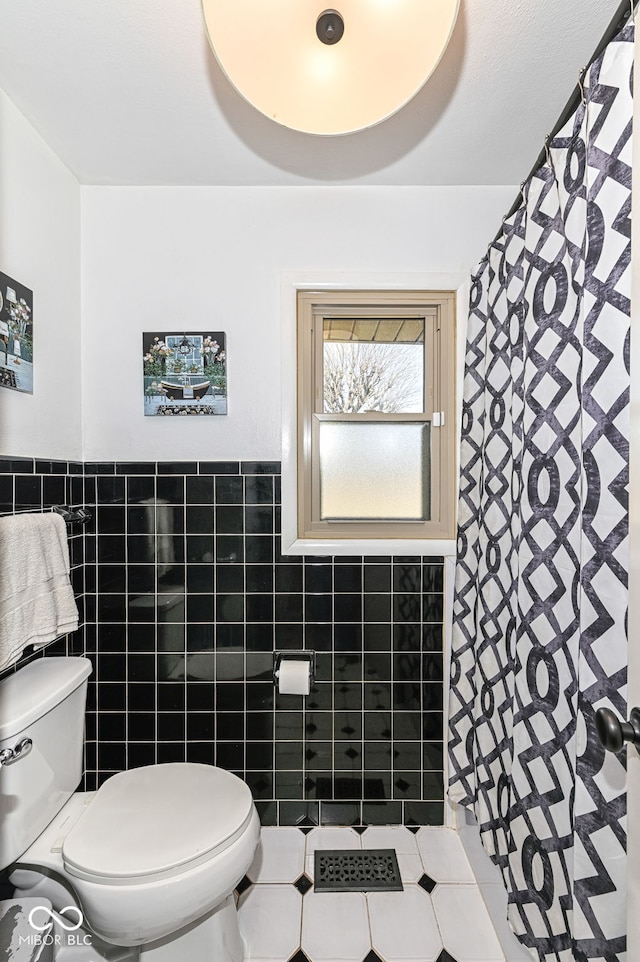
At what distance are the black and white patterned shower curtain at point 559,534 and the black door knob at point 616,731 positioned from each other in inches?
7.1

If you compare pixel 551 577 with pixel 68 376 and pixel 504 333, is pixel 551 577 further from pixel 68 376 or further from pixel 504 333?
pixel 68 376

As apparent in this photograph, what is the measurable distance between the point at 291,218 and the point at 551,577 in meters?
1.54

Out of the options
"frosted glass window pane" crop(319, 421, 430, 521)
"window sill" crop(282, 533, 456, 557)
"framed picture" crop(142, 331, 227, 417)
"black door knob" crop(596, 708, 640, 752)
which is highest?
"framed picture" crop(142, 331, 227, 417)

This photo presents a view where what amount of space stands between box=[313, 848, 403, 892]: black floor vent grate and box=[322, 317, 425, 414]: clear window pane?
1.55 meters

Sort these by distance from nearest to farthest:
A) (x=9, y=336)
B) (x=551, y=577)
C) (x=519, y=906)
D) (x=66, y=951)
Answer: (x=551, y=577), (x=519, y=906), (x=66, y=951), (x=9, y=336)

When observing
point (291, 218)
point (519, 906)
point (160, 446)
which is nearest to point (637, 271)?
point (519, 906)

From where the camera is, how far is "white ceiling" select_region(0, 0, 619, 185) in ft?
4.13

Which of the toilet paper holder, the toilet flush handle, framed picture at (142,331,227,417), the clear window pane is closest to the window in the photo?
the clear window pane

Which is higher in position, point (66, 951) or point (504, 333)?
point (504, 333)

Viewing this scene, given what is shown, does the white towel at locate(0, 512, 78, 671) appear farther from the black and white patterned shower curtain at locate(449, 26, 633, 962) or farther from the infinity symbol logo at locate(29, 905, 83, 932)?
the black and white patterned shower curtain at locate(449, 26, 633, 962)

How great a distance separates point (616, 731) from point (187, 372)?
1668mm

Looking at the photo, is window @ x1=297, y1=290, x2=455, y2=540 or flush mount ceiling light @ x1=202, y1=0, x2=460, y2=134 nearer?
flush mount ceiling light @ x1=202, y1=0, x2=460, y2=134

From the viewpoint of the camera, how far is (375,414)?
6.56 feet

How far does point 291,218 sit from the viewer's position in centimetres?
192
